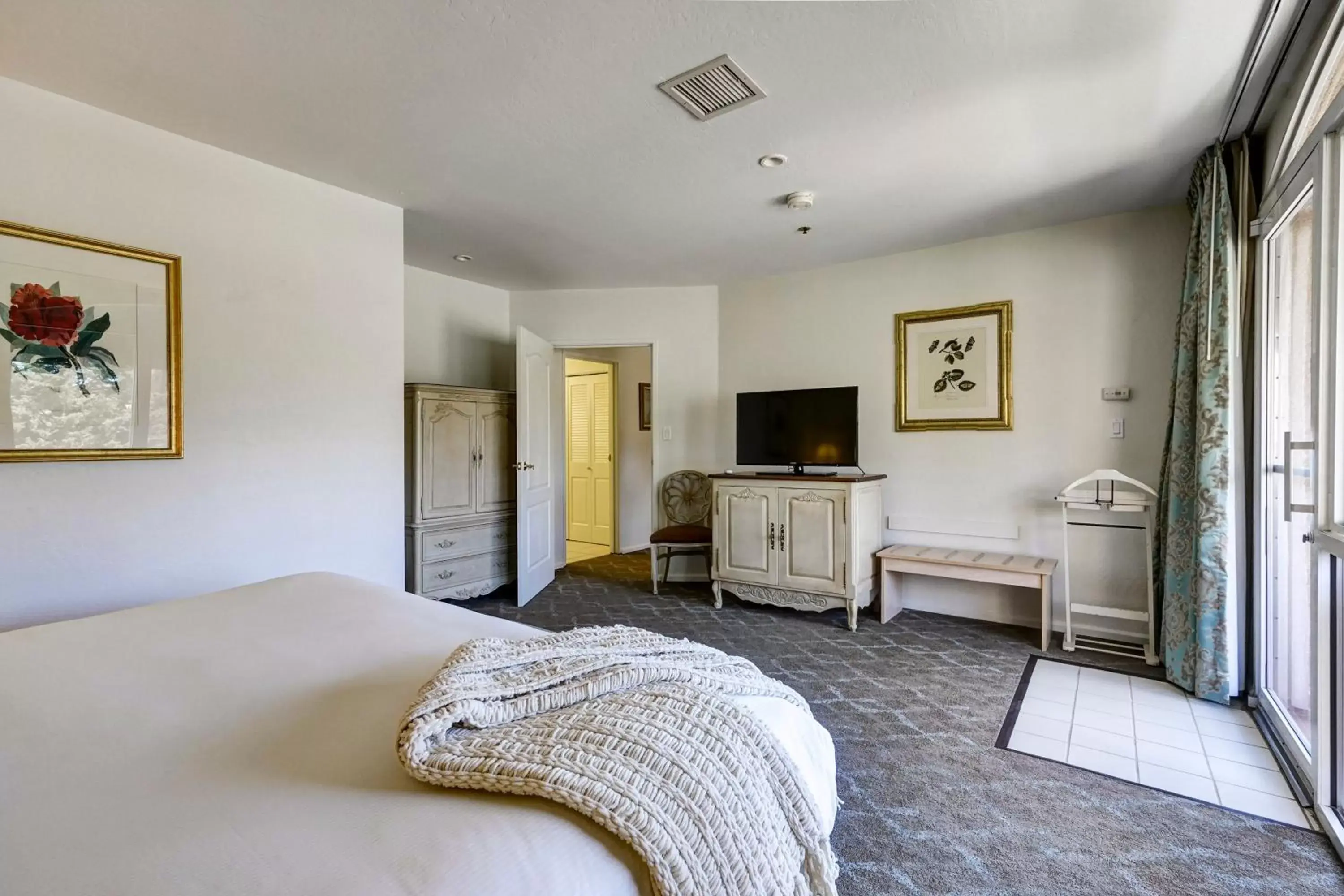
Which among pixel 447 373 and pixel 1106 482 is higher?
pixel 447 373

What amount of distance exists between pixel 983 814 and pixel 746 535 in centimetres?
233

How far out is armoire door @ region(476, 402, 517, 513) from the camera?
4344mm

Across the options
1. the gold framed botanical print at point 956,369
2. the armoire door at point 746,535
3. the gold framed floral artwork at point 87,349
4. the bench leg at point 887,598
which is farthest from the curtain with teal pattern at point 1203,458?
the gold framed floral artwork at point 87,349

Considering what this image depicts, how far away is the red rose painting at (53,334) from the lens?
6.99 feet

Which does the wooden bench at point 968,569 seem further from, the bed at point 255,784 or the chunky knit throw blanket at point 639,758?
the chunky knit throw blanket at point 639,758

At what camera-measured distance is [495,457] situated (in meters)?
4.49

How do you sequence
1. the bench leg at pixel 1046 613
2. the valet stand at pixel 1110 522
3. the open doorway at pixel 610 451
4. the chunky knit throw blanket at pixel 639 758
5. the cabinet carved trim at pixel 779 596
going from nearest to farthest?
1. the chunky knit throw blanket at pixel 639 758
2. the valet stand at pixel 1110 522
3. the bench leg at pixel 1046 613
4. the cabinet carved trim at pixel 779 596
5. the open doorway at pixel 610 451

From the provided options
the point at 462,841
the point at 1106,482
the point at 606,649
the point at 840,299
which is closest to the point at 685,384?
the point at 840,299

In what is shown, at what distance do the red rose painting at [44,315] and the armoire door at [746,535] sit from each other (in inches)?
130

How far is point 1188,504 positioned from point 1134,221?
165 cm

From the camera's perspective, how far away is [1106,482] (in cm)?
345

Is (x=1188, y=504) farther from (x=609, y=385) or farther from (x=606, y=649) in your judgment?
(x=609, y=385)

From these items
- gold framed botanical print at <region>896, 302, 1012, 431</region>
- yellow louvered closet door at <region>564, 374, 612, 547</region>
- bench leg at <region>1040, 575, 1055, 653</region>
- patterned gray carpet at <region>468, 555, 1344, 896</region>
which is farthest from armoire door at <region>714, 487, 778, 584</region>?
yellow louvered closet door at <region>564, 374, 612, 547</region>

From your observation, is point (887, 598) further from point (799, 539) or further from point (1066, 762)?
point (1066, 762)
